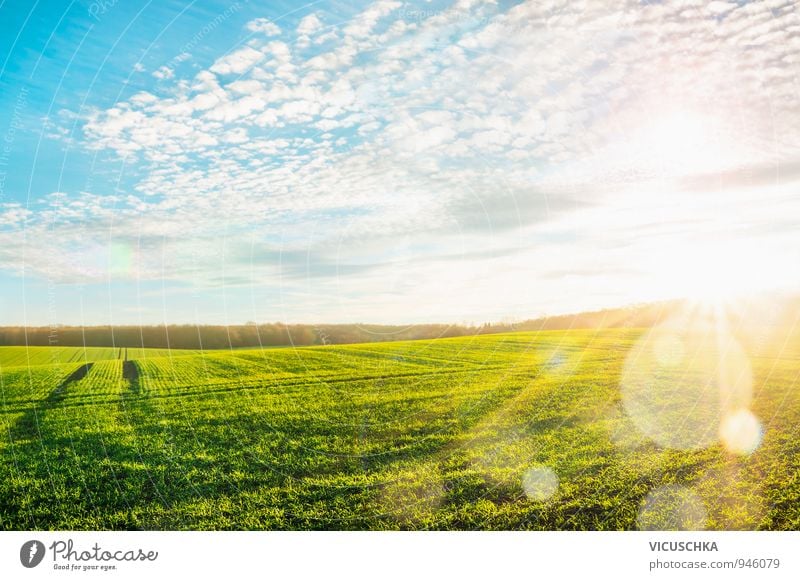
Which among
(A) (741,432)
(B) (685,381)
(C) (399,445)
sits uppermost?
(B) (685,381)

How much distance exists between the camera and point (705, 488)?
8984 mm

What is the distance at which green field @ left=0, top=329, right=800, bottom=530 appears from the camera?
861 cm

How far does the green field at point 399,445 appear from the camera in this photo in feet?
28.2

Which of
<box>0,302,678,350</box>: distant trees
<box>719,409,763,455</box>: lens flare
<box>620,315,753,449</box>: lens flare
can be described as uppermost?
<box>0,302,678,350</box>: distant trees

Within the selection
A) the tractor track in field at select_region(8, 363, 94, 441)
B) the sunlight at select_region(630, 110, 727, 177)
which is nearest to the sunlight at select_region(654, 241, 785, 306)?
the sunlight at select_region(630, 110, 727, 177)

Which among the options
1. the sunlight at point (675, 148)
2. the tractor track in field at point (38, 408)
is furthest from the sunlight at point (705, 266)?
the tractor track in field at point (38, 408)

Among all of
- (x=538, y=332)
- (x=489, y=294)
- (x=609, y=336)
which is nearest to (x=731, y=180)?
(x=489, y=294)

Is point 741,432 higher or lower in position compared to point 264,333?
lower

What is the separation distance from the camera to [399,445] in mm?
10797

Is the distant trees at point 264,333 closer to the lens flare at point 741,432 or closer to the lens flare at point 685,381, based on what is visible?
the lens flare at point 685,381

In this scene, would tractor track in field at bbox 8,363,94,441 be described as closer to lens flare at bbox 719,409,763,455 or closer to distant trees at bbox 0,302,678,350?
distant trees at bbox 0,302,678,350

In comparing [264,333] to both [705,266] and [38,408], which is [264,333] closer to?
[38,408]

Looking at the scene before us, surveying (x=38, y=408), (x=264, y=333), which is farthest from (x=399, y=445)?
(x=38, y=408)
